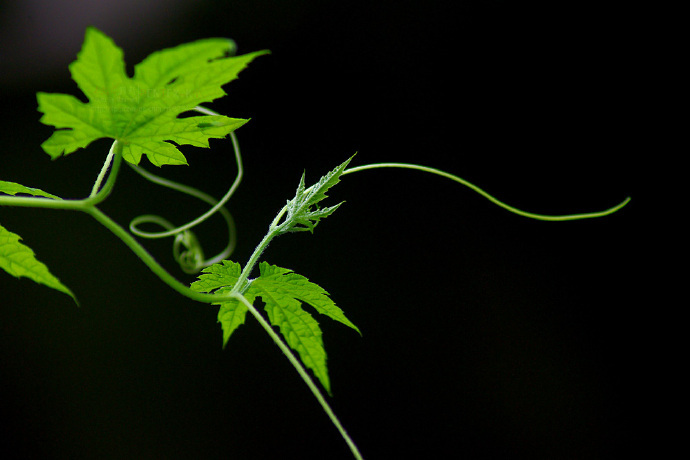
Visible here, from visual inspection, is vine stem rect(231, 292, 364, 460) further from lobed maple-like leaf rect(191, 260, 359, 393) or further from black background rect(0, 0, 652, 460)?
black background rect(0, 0, 652, 460)

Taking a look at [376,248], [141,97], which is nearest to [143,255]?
[141,97]

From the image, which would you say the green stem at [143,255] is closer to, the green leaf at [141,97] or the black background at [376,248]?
the green leaf at [141,97]

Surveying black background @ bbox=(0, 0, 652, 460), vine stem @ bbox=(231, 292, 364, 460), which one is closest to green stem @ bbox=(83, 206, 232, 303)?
vine stem @ bbox=(231, 292, 364, 460)

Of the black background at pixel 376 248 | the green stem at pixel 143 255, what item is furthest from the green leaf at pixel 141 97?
the black background at pixel 376 248

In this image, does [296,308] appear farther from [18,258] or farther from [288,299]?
[18,258]

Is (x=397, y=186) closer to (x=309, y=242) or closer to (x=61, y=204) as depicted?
(x=309, y=242)
